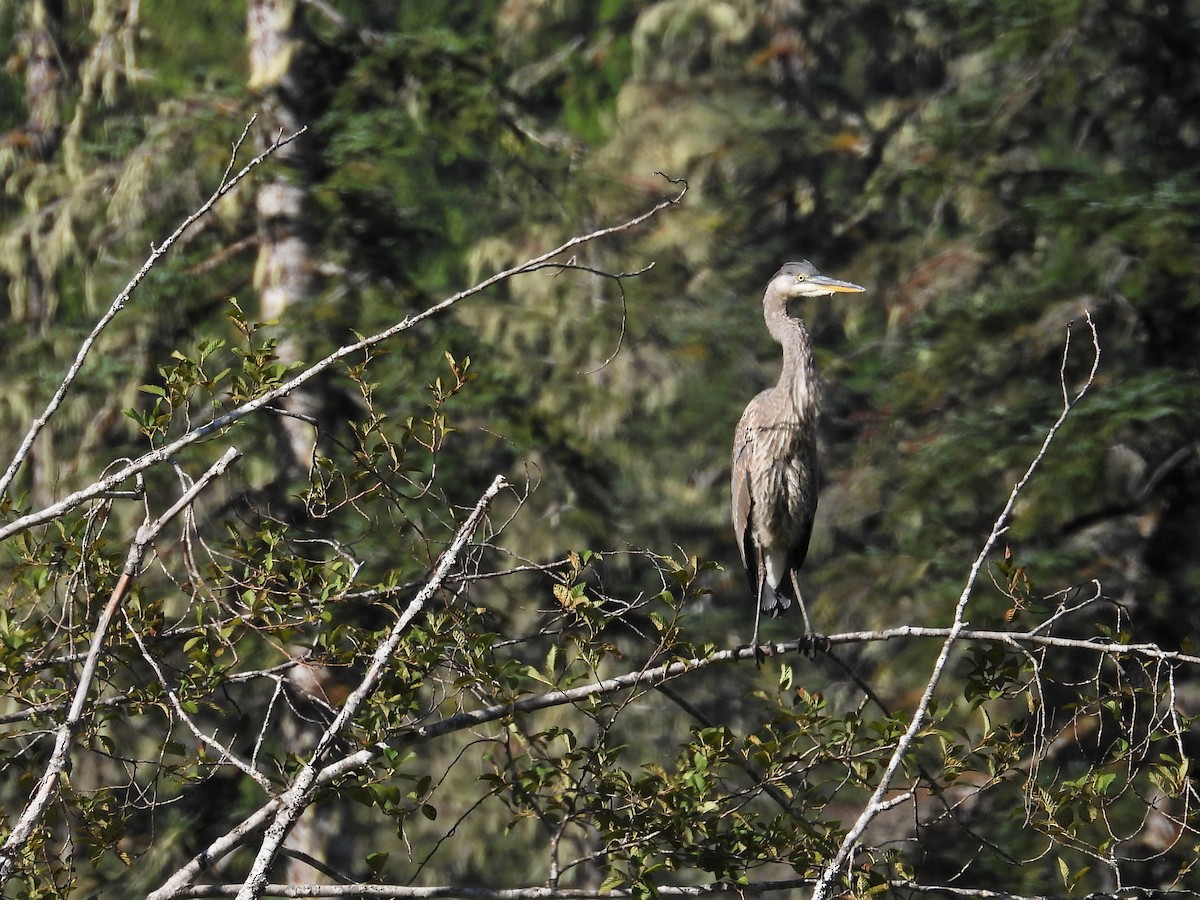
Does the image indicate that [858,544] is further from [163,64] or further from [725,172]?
[163,64]

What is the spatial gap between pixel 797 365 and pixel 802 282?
1.26ft

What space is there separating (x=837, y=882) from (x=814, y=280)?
3475 mm

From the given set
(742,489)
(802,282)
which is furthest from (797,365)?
(742,489)

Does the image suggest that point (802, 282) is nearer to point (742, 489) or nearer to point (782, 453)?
point (782, 453)

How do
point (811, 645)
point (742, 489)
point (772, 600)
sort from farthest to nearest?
point (772, 600) → point (742, 489) → point (811, 645)

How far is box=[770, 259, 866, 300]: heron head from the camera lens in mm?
6918

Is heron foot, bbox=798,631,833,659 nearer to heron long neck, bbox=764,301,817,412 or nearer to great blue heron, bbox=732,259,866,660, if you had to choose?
great blue heron, bbox=732,259,866,660

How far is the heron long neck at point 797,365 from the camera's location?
6945 millimetres

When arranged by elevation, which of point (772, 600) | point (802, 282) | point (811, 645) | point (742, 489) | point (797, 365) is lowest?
point (772, 600)

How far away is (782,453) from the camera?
7.12 m

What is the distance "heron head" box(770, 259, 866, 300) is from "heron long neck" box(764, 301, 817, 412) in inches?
5.0

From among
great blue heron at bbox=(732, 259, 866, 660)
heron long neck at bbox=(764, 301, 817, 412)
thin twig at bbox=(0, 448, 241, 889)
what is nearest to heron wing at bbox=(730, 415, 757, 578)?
great blue heron at bbox=(732, 259, 866, 660)

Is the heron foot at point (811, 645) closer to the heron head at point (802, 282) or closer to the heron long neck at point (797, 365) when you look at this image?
the heron long neck at point (797, 365)

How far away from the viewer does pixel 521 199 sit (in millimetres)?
11359
